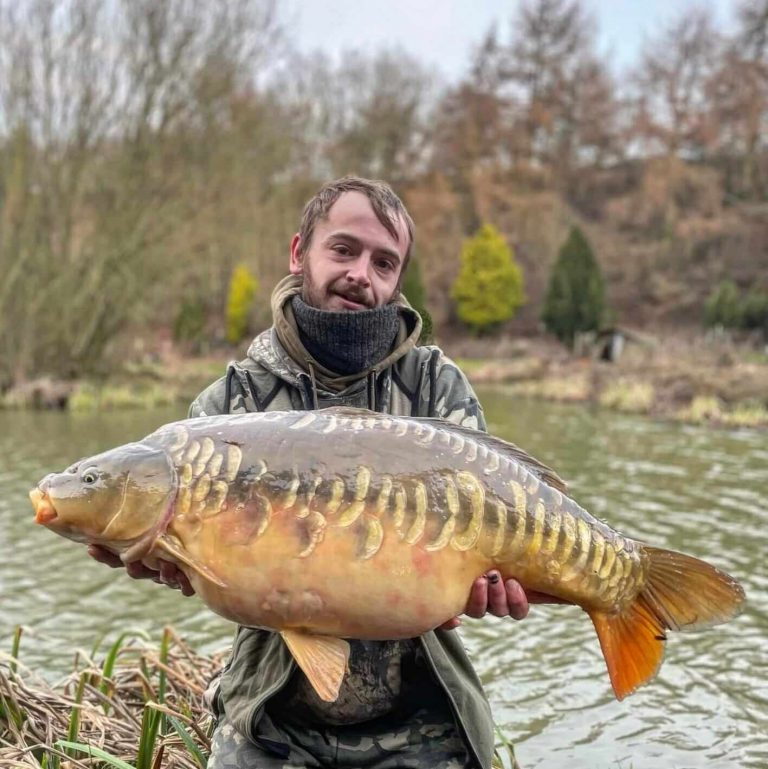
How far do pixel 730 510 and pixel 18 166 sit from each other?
1418 cm

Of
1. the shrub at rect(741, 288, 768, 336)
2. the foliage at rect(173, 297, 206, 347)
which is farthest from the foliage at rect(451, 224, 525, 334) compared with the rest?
the foliage at rect(173, 297, 206, 347)

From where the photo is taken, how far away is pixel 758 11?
32.7 meters

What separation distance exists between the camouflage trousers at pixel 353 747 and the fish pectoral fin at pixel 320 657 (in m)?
0.39

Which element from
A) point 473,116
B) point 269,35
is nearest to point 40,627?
point 269,35

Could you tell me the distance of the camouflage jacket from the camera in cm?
196

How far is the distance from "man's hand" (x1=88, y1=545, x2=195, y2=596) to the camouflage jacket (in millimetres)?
330

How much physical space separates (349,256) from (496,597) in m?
0.96

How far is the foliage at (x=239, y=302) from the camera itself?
2905 cm

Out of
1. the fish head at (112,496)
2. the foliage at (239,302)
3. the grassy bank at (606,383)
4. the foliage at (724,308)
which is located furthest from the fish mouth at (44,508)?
the foliage at (724,308)

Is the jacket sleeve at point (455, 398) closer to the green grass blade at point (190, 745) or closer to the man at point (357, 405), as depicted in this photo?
the man at point (357, 405)

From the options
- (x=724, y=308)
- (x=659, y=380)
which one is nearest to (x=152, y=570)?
(x=659, y=380)

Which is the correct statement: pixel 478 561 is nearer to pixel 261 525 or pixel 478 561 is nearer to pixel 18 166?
pixel 261 525

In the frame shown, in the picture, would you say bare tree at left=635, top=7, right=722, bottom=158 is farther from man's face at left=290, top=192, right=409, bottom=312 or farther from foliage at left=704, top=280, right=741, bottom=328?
man's face at left=290, top=192, right=409, bottom=312

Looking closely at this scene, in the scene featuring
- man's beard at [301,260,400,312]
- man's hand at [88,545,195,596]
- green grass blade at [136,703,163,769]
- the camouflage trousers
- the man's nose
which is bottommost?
green grass blade at [136,703,163,769]
